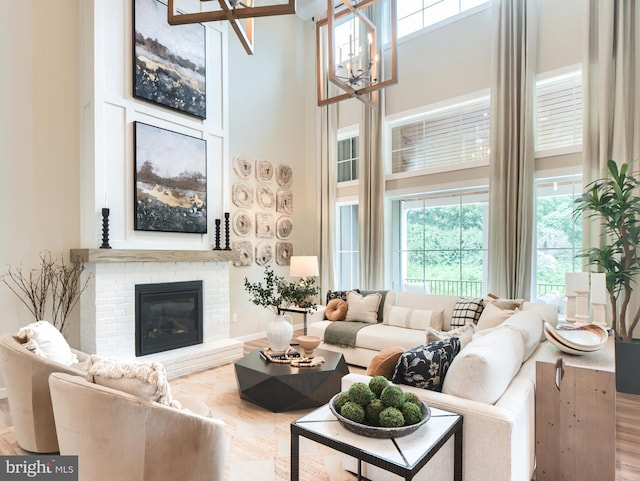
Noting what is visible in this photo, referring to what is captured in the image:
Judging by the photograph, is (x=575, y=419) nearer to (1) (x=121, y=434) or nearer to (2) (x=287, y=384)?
(2) (x=287, y=384)

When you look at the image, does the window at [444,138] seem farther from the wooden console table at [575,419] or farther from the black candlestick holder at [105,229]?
the black candlestick holder at [105,229]

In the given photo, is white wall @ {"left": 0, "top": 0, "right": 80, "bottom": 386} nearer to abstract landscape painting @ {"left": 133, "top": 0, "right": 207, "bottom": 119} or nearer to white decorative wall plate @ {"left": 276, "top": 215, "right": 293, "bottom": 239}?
abstract landscape painting @ {"left": 133, "top": 0, "right": 207, "bottom": 119}

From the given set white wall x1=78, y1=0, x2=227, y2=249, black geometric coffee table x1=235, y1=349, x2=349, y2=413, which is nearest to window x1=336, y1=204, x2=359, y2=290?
white wall x1=78, y1=0, x2=227, y2=249

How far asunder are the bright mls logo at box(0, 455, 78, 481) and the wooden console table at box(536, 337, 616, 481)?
7.69ft

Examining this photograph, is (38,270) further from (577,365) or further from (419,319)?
(577,365)

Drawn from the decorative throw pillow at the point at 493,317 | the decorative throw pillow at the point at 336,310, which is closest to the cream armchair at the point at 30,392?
the decorative throw pillow at the point at 336,310

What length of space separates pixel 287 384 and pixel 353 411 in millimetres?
1459

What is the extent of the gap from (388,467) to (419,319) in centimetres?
308

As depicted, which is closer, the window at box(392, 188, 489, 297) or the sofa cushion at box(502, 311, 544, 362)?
the sofa cushion at box(502, 311, 544, 362)

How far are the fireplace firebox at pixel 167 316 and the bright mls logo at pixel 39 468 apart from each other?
187cm

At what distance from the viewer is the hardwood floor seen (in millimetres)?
2211

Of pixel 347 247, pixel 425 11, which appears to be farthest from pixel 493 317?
pixel 425 11

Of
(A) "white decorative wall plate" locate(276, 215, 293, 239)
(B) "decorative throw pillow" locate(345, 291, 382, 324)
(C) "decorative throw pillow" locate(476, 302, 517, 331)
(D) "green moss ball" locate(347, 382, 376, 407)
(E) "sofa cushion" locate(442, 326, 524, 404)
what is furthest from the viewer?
(A) "white decorative wall plate" locate(276, 215, 293, 239)

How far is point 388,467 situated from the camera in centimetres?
131
